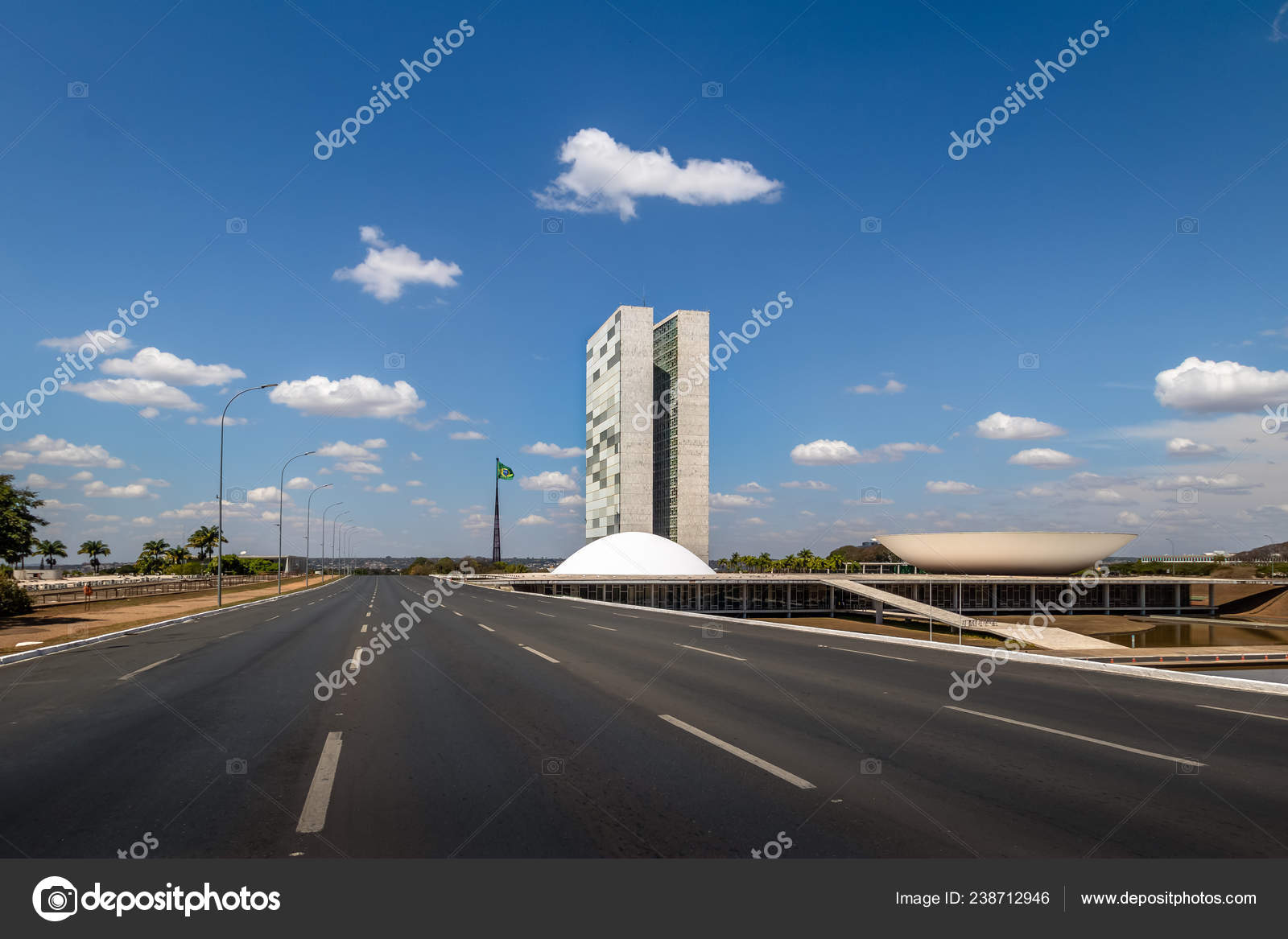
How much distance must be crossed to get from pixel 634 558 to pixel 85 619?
56.7 m

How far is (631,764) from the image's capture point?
7.88 m

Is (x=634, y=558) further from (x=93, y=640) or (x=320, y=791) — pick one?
(x=320, y=791)

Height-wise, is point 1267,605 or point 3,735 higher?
point 3,735

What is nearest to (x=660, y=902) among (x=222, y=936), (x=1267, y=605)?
(x=222, y=936)

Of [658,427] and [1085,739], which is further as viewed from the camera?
[658,427]

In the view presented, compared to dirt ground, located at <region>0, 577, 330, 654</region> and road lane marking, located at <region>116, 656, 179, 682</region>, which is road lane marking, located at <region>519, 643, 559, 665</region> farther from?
dirt ground, located at <region>0, 577, 330, 654</region>

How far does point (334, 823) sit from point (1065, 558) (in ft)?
279

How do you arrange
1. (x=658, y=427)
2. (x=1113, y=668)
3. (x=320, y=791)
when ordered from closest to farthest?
(x=320, y=791) → (x=1113, y=668) → (x=658, y=427)

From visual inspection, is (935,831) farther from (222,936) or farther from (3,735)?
(3,735)

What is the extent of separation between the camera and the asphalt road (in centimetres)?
574

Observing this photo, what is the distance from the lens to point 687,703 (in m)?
11.6

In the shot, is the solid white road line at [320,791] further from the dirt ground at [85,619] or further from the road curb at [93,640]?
the dirt ground at [85,619]

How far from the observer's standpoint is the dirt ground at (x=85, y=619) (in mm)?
23341

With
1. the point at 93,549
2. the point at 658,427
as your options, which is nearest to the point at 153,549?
the point at 93,549
